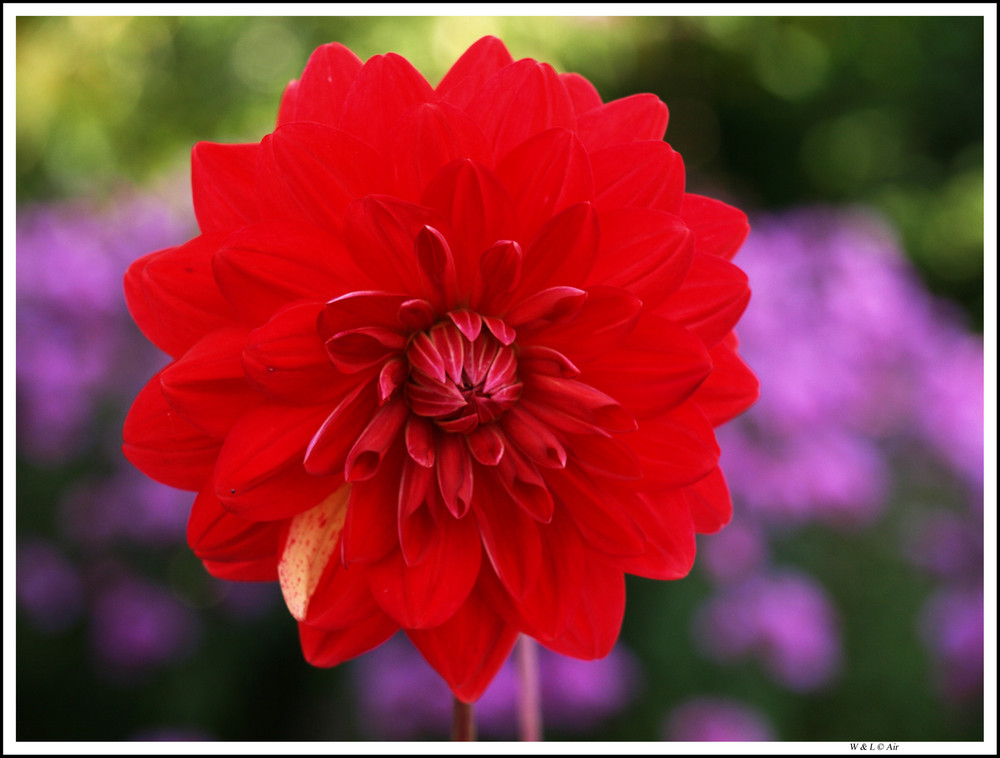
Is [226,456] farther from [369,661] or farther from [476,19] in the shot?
[476,19]

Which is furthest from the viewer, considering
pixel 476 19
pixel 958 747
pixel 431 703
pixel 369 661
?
pixel 476 19

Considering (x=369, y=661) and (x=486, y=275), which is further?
(x=369, y=661)

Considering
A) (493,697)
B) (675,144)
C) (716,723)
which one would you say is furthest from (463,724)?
(675,144)

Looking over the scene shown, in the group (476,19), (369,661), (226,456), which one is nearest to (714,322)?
(226,456)

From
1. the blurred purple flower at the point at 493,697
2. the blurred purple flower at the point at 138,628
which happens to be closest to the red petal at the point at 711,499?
the blurred purple flower at the point at 493,697

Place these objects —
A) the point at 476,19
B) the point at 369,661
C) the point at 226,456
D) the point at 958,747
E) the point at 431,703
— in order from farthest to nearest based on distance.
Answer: the point at 476,19, the point at 369,661, the point at 431,703, the point at 958,747, the point at 226,456

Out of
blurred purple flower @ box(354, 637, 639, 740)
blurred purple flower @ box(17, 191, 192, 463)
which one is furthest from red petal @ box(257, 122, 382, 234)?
blurred purple flower @ box(17, 191, 192, 463)
